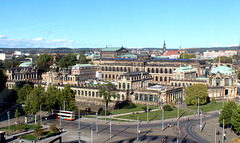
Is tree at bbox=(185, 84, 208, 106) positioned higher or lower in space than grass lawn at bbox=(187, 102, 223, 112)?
higher

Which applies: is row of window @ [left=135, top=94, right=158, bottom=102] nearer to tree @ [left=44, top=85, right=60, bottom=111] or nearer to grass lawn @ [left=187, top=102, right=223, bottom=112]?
grass lawn @ [left=187, top=102, right=223, bottom=112]

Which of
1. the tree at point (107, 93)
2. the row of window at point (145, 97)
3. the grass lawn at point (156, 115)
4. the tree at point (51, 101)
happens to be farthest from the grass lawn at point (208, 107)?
the tree at point (51, 101)

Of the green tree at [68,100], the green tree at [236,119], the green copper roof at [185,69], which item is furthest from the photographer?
the green copper roof at [185,69]

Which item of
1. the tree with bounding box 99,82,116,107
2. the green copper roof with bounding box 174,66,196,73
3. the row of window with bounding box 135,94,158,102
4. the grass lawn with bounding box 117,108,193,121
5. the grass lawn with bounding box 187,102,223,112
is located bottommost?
the grass lawn with bounding box 117,108,193,121

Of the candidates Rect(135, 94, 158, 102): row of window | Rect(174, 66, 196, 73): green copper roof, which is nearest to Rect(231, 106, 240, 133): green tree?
Rect(135, 94, 158, 102): row of window

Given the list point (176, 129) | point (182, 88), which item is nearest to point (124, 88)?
point (182, 88)

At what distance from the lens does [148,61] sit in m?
165

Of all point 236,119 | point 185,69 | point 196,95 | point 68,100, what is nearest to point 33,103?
point 68,100

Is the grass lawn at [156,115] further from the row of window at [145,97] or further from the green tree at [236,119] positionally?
the green tree at [236,119]

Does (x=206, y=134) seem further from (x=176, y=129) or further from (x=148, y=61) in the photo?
(x=148, y=61)

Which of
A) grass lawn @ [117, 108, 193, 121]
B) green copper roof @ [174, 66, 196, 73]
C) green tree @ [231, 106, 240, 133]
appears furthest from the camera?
green copper roof @ [174, 66, 196, 73]

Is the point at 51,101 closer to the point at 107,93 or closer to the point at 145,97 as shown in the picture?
the point at 107,93

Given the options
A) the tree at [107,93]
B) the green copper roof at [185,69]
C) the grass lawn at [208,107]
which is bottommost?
the grass lawn at [208,107]

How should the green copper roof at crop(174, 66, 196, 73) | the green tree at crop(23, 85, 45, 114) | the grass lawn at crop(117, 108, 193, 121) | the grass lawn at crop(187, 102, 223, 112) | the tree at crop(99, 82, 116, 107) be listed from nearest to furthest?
1. the green tree at crop(23, 85, 45, 114)
2. the grass lawn at crop(117, 108, 193, 121)
3. the grass lawn at crop(187, 102, 223, 112)
4. the tree at crop(99, 82, 116, 107)
5. the green copper roof at crop(174, 66, 196, 73)
